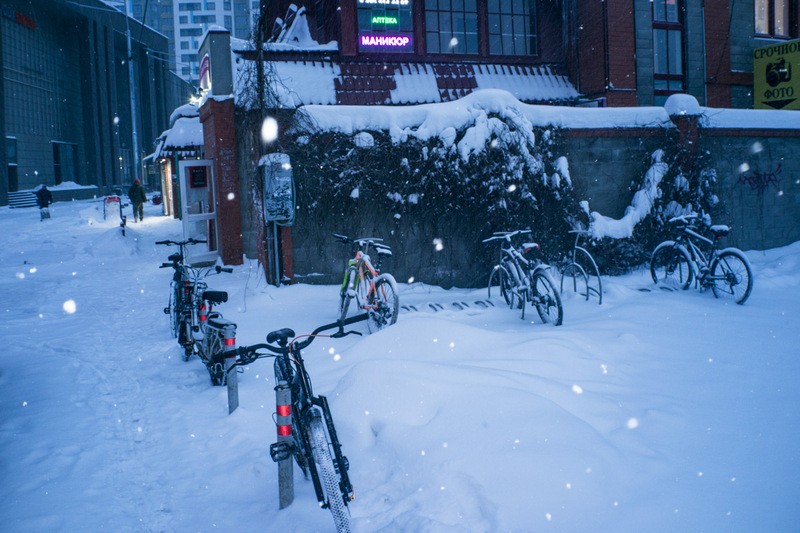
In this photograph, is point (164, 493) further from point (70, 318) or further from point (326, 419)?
point (70, 318)

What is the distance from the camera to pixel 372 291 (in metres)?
7.94

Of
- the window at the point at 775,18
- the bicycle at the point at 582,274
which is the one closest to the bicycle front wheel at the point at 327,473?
the bicycle at the point at 582,274

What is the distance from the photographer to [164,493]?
13.9ft

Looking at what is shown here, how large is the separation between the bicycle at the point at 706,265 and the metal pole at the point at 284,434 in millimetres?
7257

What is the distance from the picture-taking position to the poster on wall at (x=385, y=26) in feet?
53.6

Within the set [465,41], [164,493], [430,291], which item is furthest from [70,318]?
[465,41]

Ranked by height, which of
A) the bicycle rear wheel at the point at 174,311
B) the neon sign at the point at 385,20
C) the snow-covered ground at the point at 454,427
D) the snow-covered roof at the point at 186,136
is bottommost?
the snow-covered ground at the point at 454,427

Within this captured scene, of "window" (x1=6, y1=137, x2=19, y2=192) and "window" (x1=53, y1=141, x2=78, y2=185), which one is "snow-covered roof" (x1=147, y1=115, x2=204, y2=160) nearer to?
"window" (x1=6, y1=137, x2=19, y2=192)

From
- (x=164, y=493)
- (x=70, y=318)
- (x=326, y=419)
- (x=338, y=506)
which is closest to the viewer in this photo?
(x=338, y=506)

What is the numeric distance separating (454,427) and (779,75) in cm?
1818

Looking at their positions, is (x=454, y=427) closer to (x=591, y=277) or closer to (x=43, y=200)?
(x=591, y=277)

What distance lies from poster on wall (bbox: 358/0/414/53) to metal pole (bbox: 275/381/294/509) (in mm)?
13970

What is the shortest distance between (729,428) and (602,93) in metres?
13.5

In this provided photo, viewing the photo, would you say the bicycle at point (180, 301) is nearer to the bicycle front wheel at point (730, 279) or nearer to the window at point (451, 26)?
the bicycle front wheel at point (730, 279)
